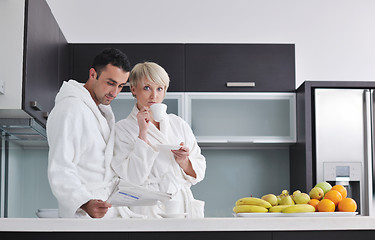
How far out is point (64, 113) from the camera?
7.85ft

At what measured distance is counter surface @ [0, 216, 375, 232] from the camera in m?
1.82

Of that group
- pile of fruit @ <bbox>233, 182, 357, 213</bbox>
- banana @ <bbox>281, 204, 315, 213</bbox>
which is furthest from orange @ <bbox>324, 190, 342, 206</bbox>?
banana @ <bbox>281, 204, 315, 213</bbox>

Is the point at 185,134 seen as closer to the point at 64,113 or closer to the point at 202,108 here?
the point at 64,113

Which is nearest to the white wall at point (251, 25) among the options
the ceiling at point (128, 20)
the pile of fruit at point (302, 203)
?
the ceiling at point (128, 20)

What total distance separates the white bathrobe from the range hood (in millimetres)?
933

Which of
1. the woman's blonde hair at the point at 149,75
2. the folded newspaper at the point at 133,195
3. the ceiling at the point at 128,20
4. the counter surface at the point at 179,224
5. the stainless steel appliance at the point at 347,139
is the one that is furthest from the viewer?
the ceiling at the point at 128,20

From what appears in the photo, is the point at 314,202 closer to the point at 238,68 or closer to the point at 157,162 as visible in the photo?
the point at 157,162

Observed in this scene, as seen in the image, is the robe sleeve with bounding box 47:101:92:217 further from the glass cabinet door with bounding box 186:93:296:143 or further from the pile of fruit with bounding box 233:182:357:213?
the glass cabinet door with bounding box 186:93:296:143

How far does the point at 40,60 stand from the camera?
3.39m

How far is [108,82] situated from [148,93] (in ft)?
0.67

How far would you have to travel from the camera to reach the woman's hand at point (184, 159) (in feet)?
8.36

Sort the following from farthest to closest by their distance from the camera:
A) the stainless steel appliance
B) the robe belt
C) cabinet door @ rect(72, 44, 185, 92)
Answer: cabinet door @ rect(72, 44, 185, 92) → the stainless steel appliance → the robe belt

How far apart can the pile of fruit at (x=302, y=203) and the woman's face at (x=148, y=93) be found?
2.29 ft

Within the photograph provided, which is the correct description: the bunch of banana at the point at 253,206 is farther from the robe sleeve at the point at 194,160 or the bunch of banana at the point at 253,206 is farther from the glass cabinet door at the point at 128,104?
the glass cabinet door at the point at 128,104
